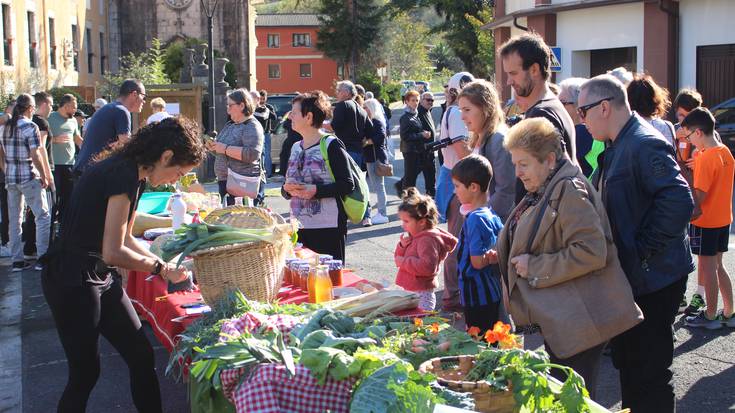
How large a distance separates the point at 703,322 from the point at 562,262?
3702mm

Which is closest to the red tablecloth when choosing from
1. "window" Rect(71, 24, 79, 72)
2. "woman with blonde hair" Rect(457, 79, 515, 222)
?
"woman with blonde hair" Rect(457, 79, 515, 222)

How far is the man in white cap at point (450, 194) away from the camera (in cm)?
579

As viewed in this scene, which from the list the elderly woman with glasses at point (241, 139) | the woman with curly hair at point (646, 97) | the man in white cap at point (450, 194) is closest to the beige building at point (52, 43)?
the elderly woman with glasses at point (241, 139)

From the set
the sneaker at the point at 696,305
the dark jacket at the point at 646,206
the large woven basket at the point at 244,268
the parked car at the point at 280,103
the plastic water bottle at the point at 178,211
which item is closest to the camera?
the dark jacket at the point at 646,206

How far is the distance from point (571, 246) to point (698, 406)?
224 centimetres

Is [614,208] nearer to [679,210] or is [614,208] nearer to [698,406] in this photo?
[679,210]

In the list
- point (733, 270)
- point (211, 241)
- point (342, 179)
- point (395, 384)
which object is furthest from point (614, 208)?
point (733, 270)

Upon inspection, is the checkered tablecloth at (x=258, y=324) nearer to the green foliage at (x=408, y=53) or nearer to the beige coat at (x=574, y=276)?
the beige coat at (x=574, y=276)

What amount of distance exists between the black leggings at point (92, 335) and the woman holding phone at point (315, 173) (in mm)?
1896

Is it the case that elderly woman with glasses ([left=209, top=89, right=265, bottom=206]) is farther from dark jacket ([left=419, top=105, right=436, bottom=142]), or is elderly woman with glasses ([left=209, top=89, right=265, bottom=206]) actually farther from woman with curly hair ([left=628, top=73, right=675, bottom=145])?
dark jacket ([left=419, top=105, right=436, bottom=142])

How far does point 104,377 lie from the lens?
21.0 feet

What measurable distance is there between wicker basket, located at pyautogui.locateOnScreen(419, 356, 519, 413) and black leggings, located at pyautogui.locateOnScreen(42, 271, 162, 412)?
70.9 inches

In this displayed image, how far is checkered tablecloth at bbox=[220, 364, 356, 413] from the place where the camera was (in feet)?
10.6

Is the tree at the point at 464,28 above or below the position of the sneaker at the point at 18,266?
above
